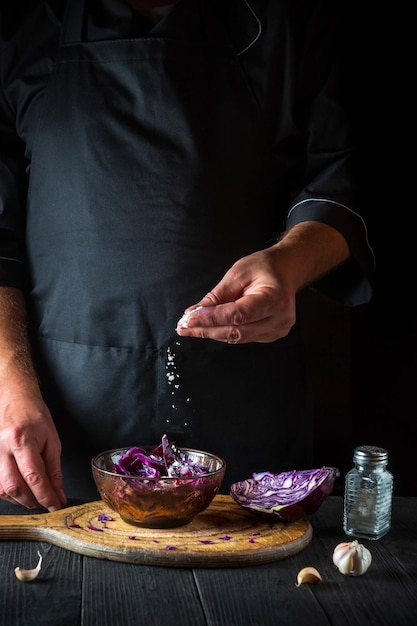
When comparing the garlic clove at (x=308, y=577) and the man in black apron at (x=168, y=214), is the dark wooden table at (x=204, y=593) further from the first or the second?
the man in black apron at (x=168, y=214)

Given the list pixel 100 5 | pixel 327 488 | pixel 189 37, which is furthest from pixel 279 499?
pixel 100 5

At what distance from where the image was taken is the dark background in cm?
296

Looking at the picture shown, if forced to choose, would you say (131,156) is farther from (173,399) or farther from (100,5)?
(173,399)

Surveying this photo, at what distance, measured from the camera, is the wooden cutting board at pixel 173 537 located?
1311mm

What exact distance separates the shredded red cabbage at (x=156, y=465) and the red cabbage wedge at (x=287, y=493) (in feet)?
0.30

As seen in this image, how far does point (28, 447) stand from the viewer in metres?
1.66

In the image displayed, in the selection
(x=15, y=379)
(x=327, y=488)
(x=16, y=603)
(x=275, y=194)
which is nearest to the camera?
(x=16, y=603)

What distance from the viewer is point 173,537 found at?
4.57 feet

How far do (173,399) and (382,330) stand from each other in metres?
1.39

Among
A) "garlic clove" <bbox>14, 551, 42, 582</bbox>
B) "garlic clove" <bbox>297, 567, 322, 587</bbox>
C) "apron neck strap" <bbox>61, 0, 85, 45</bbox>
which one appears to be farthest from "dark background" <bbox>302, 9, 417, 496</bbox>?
"garlic clove" <bbox>14, 551, 42, 582</bbox>

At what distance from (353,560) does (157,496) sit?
1.11 feet

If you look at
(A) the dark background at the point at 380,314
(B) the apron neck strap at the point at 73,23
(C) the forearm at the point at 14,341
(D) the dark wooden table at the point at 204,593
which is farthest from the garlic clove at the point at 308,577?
(A) the dark background at the point at 380,314

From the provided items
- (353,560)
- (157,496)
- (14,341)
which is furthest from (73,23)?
(353,560)

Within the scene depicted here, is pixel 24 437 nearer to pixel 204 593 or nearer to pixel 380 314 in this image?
pixel 204 593
